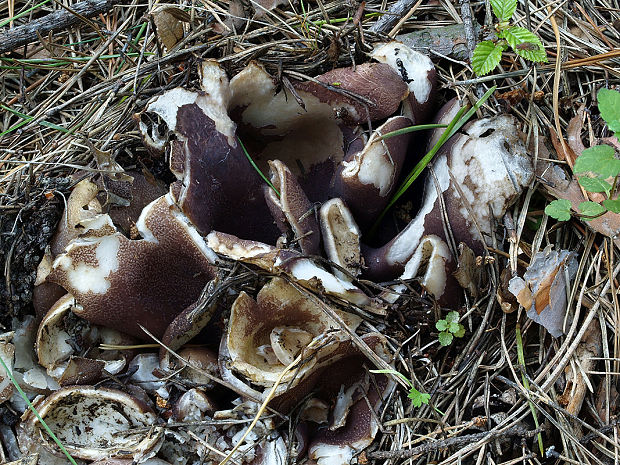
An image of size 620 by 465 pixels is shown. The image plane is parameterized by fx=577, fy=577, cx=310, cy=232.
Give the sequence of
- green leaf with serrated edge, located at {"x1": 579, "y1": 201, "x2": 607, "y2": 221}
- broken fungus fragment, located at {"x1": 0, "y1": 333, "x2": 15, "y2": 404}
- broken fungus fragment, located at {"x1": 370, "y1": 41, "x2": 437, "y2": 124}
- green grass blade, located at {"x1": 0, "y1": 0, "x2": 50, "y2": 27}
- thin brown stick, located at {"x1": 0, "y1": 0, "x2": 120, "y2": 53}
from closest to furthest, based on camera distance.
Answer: green leaf with serrated edge, located at {"x1": 579, "y1": 201, "x2": 607, "y2": 221} < broken fungus fragment, located at {"x1": 0, "y1": 333, "x2": 15, "y2": 404} < broken fungus fragment, located at {"x1": 370, "y1": 41, "x2": 437, "y2": 124} < thin brown stick, located at {"x1": 0, "y1": 0, "x2": 120, "y2": 53} < green grass blade, located at {"x1": 0, "y1": 0, "x2": 50, "y2": 27}

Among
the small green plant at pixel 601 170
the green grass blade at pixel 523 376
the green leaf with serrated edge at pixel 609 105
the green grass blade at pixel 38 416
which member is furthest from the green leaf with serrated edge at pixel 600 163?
the green grass blade at pixel 38 416

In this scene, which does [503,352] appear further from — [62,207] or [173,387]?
[62,207]

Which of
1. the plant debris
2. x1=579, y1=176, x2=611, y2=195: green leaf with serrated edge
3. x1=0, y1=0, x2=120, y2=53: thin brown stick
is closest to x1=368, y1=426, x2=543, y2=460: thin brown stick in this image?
the plant debris

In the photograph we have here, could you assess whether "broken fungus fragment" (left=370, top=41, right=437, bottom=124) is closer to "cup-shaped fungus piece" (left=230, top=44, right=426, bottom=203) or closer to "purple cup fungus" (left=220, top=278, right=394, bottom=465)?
"cup-shaped fungus piece" (left=230, top=44, right=426, bottom=203)

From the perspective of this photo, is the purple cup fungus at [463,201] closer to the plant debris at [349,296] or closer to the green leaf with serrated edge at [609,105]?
the plant debris at [349,296]

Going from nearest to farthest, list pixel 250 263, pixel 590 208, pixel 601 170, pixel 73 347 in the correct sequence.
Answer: pixel 601 170
pixel 590 208
pixel 250 263
pixel 73 347

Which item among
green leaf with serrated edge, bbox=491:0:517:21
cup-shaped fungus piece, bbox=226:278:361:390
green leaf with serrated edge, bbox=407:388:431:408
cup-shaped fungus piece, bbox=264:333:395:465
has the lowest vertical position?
cup-shaped fungus piece, bbox=264:333:395:465

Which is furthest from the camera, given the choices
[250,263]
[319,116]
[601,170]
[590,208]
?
[319,116]

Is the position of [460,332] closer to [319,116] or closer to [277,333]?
[277,333]

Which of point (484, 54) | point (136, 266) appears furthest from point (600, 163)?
point (136, 266)
